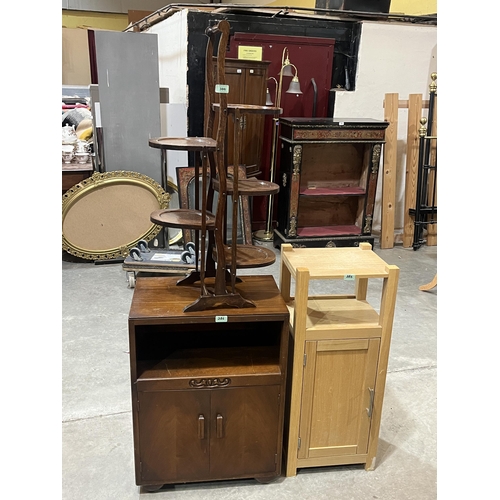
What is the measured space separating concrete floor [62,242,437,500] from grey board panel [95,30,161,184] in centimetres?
131

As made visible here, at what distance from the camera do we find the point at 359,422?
2094 millimetres

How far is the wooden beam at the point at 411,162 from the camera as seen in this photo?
486cm

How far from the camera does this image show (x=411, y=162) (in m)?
5.02

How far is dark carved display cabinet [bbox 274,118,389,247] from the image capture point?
175 inches

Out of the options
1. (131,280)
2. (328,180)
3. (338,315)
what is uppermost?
(328,180)

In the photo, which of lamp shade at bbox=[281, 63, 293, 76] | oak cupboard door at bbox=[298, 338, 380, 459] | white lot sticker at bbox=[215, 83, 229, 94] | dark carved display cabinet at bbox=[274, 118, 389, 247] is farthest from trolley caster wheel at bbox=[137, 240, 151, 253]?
white lot sticker at bbox=[215, 83, 229, 94]

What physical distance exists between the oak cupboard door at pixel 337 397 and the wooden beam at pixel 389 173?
10.7ft

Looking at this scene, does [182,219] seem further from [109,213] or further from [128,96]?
[128,96]

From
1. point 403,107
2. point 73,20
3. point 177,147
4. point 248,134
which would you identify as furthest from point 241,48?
point 73,20

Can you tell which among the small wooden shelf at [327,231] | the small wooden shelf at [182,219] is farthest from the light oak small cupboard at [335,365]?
the small wooden shelf at [327,231]

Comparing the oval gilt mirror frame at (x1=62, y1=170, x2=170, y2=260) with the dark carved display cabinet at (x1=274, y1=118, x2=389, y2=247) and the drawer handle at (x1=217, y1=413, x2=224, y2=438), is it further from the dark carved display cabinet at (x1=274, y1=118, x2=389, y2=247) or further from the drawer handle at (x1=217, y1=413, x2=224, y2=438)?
the drawer handle at (x1=217, y1=413, x2=224, y2=438)

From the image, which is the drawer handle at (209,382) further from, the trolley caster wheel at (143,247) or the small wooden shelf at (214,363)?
the trolley caster wheel at (143,247)

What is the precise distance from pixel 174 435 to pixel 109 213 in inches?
110

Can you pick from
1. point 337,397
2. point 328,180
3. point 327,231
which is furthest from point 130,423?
point 328,180
